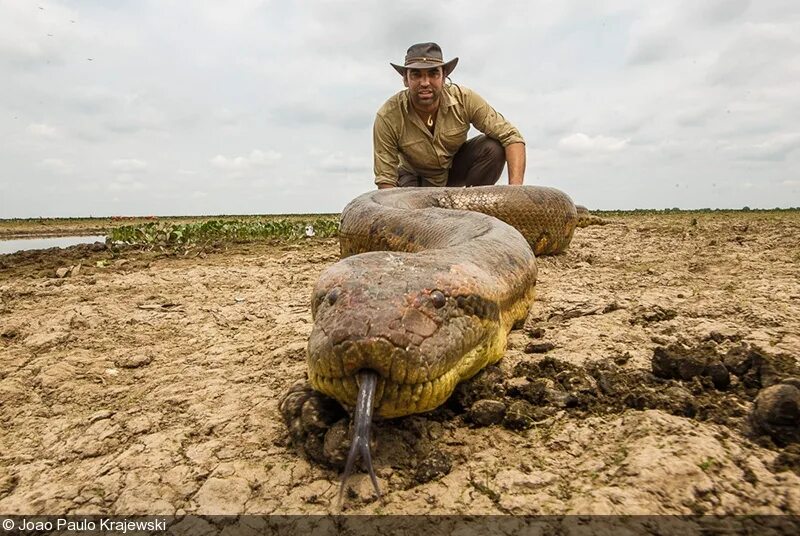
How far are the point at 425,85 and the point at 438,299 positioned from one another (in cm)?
549

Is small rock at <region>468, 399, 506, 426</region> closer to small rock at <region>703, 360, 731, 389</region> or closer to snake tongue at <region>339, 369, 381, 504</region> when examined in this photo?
snake tongue at <region>339, 369, 381, 504</region>

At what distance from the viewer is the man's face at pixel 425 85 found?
705 centimetres

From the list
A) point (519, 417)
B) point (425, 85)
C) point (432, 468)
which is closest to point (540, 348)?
point (519, 417)

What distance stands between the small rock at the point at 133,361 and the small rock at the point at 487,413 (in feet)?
7.29

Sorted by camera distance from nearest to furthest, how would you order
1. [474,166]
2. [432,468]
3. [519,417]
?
[432,468] < [519,417] < [474,166]

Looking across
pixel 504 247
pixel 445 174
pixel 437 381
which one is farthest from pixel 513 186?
pixel 437 381

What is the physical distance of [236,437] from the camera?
2.30 meters

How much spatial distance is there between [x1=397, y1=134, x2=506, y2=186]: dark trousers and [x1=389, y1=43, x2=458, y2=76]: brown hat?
126 cm

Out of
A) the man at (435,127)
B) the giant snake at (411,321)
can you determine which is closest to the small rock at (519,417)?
the giant snake at (411,321)

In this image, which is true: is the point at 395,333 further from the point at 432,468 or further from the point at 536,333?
the point at 536,333

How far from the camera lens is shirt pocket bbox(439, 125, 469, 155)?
766 cm

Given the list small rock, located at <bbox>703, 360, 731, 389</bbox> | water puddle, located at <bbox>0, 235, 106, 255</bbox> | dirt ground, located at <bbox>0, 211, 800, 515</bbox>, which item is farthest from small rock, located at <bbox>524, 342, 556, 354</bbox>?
water puddle, located at <bbox>0, 235, 106, 255</bbox>

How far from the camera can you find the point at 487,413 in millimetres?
2221

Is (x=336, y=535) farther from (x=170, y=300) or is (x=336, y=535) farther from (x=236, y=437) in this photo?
(x=170, y=300)
